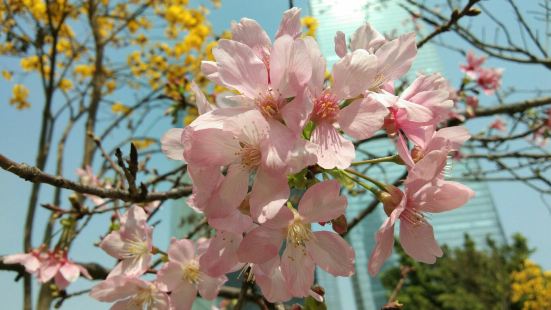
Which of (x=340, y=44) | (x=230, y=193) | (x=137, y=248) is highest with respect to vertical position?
(x=340, y=44)

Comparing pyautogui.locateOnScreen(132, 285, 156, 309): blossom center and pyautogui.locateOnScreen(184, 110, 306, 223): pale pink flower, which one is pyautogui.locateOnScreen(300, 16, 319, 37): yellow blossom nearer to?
pyautogui.locateOnScreen(132, 285, 156, 309): blossom center

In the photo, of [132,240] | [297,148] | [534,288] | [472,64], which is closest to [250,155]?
[297,148]

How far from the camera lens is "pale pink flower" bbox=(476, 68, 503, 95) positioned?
3.89 metres

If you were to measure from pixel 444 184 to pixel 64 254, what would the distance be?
6.85 ft

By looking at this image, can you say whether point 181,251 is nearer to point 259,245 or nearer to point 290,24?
point 259,245

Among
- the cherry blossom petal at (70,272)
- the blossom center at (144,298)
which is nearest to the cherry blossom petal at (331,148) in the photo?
the blossom center at (144,298)

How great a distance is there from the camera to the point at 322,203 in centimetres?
77

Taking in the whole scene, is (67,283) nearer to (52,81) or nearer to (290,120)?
(290,120)

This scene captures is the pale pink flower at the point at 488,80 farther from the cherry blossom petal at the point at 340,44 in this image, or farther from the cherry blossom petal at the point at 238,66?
the cherry blossom petal at the point at 238,66

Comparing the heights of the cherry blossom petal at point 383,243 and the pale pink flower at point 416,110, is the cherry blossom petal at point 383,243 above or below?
below

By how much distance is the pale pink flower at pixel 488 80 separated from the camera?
3895 mm

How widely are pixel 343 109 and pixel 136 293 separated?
0.90 metres

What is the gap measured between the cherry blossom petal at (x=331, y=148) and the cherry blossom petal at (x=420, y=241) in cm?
23

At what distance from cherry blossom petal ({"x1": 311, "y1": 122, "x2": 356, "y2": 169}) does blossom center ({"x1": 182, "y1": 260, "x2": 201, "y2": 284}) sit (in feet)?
2.14
